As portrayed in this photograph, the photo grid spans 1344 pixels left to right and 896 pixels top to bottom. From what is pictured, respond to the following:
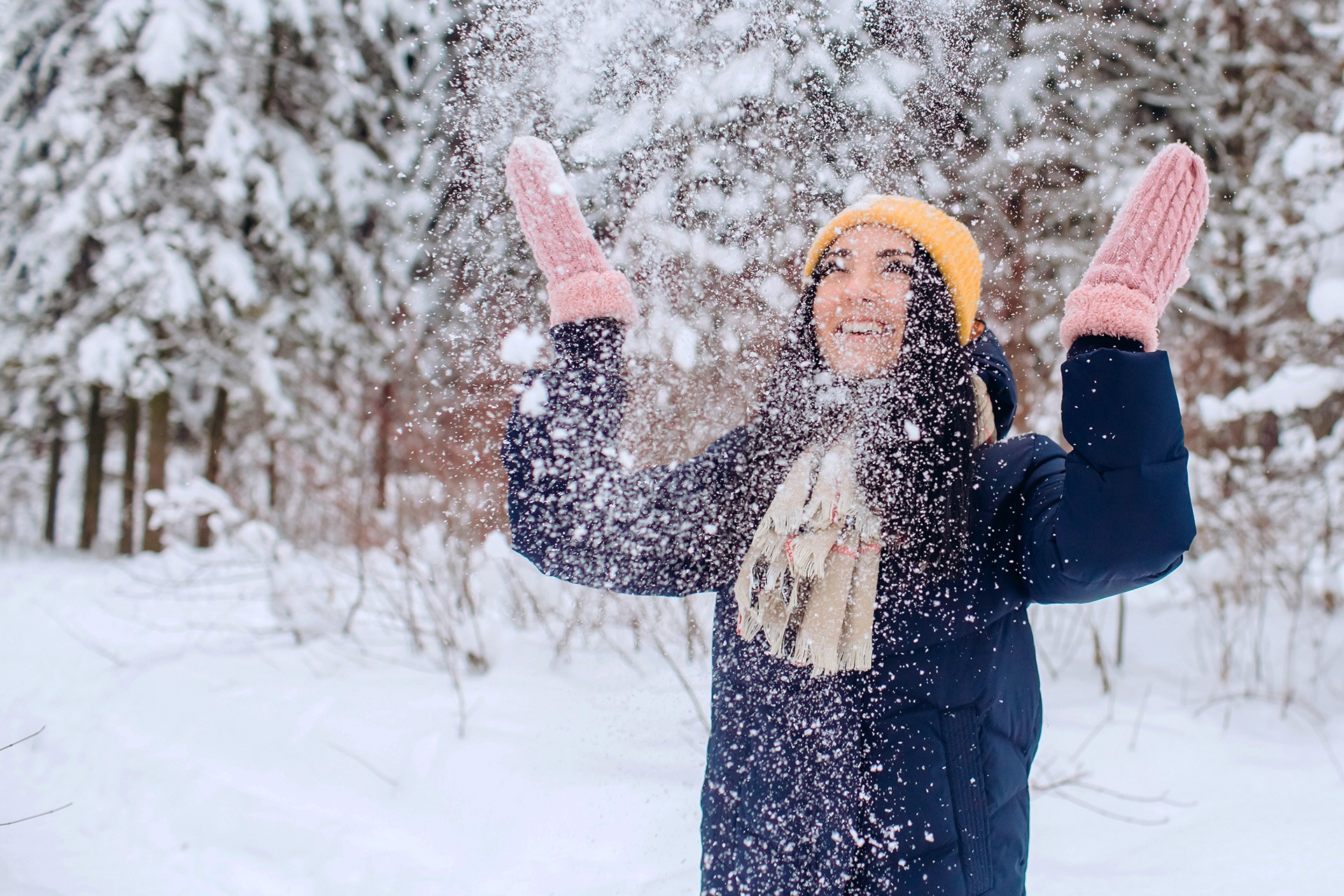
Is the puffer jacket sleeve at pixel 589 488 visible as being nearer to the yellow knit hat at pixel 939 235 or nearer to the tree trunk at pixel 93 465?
the yellow knit hat at pixel 939 235

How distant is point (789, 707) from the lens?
136 cm

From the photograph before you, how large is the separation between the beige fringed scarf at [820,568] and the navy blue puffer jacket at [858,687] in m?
0.04

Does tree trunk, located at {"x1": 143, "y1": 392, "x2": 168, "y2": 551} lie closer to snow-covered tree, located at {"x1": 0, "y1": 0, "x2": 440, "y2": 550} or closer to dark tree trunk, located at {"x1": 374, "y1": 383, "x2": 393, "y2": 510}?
snow-covered tree, located at {"x1": 0, "y1": 0, "x2": 440, "y2": 550}

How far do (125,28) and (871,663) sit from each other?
10552 mm

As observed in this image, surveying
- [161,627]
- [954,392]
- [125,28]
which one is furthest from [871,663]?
[125,28]

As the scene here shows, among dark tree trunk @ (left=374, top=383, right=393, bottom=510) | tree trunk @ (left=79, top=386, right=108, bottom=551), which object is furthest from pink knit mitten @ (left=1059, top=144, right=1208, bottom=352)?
tree trunk @ (left=79, top=386, right=108, bottom=551)

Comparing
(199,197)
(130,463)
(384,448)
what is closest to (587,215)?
(384,448)

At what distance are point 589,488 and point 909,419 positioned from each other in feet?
1.75

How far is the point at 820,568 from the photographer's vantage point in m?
1.38

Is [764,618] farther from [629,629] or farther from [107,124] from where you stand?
[107,124]

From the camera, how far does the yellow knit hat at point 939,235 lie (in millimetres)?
1413

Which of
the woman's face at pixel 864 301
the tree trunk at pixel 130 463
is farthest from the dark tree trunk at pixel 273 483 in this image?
the woman's face at pixel 864 301

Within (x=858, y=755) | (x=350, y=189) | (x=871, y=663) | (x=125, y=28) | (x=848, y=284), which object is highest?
(x=125, y=28)

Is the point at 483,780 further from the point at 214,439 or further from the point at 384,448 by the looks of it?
the point at 214,439
